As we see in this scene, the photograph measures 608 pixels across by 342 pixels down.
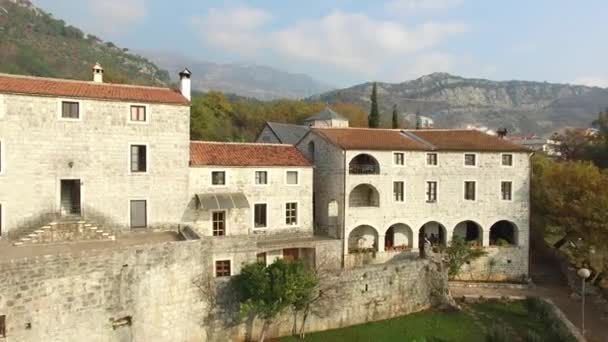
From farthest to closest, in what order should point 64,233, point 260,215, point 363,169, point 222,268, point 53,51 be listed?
point 53,51
point 363,169
point 260,215
point 222,268
point 64,233

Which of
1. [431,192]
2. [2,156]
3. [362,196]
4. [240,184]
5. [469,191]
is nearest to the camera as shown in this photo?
[2,156]

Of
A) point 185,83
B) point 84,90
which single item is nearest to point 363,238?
point 185,83

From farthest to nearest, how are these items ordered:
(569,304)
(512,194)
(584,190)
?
(512,194), (584,190), (569,304)

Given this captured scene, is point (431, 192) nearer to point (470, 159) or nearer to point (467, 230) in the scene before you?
point (470, 159)

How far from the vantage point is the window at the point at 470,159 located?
31984 mm

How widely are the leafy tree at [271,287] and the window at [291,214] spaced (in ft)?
26.4

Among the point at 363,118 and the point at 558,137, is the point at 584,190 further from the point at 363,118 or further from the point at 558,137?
the point at 363,118

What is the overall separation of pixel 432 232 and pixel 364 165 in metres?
7.94

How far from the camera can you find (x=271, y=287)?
2036 centimetres

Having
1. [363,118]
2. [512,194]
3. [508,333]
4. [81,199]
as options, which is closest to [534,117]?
[363,118]

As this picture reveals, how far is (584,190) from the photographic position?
2994 centimetres

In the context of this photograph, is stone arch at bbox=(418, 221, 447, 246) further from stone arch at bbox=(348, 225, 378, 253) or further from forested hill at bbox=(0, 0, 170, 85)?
forested hill at bbox=(0, 0, 170, 85)

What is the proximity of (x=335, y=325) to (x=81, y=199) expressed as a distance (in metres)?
15.0

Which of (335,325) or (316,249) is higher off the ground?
(316,249)
